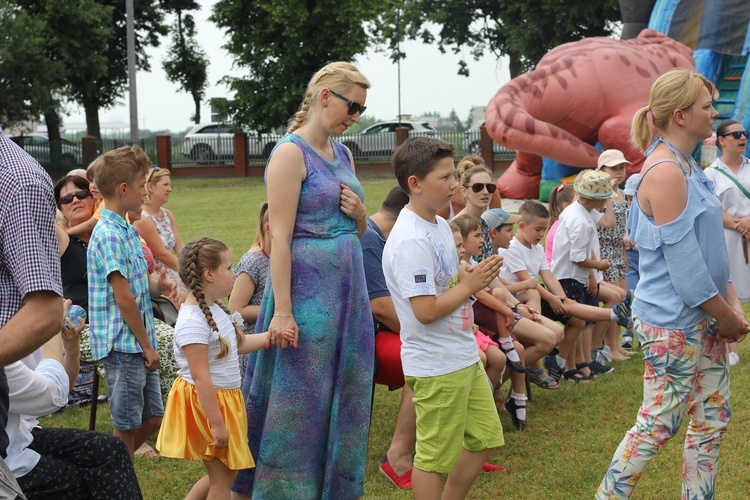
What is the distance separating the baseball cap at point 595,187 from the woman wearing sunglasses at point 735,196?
0.72m

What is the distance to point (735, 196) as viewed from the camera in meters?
6.91

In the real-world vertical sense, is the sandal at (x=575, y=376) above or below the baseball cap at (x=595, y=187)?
below

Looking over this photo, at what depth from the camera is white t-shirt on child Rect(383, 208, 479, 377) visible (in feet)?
12.4

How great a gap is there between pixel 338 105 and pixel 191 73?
1778 inches

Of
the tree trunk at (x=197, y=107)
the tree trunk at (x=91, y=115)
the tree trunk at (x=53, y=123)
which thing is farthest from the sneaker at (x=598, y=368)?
the tree trunk at (x=197, y=107)

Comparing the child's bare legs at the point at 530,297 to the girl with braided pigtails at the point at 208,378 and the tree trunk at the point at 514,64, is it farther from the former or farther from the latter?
the tree trunk at the point at 514,64

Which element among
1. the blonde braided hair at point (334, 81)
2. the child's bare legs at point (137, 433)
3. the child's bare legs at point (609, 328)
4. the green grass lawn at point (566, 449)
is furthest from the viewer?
the child's bare legs at point (609, 328)

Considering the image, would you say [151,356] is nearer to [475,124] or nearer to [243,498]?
[243,498]

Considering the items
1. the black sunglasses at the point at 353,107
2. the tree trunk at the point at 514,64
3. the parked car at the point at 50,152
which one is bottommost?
the parked car at the point at 50,152

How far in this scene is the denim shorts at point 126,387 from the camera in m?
4.59

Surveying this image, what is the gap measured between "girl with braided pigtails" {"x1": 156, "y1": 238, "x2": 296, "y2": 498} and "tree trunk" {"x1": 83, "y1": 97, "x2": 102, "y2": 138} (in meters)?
37.2

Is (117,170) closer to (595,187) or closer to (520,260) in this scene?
(520,260)

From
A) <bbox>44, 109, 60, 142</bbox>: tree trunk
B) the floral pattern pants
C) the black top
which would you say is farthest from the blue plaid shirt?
<bbox>44, 109, 60, 142</bbox>: tree trunk

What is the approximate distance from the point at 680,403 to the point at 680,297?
44cm
